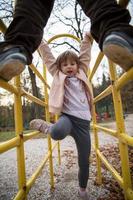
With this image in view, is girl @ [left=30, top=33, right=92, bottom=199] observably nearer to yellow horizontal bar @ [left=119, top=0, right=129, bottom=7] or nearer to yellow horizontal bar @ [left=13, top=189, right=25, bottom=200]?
yellow horizontal bar @ [left=13, top=189, right=25, bottom=200]

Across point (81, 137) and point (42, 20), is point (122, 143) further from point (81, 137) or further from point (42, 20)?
point (42, 20)

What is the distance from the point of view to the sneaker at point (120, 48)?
813mm

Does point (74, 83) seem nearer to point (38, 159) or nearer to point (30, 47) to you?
point (30, 47)

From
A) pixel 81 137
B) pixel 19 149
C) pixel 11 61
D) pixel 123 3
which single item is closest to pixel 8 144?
pixel 19 149

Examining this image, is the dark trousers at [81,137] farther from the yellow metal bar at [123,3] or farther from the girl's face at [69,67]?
the yellow metal bar at [123,3]

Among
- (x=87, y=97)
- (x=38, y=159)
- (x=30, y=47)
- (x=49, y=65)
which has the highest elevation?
(x=49, y=65)

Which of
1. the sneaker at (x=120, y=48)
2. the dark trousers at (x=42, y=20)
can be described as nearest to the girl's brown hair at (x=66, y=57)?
the dark trousers at (x=42, y=20)

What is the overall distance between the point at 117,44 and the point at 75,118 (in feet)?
2.81

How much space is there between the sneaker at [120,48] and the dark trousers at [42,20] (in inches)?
1.7

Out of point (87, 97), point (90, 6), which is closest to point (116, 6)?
point (90, 6)

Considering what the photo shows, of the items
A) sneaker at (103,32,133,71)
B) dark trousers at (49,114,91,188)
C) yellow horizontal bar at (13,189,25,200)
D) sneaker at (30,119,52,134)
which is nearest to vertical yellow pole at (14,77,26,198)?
yellow horizontal bar at (13,189,25,200)

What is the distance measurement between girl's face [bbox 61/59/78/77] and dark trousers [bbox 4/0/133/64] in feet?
1.78

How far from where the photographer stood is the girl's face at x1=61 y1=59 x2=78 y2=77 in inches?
67.8

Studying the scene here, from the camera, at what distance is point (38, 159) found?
463 centimetres
